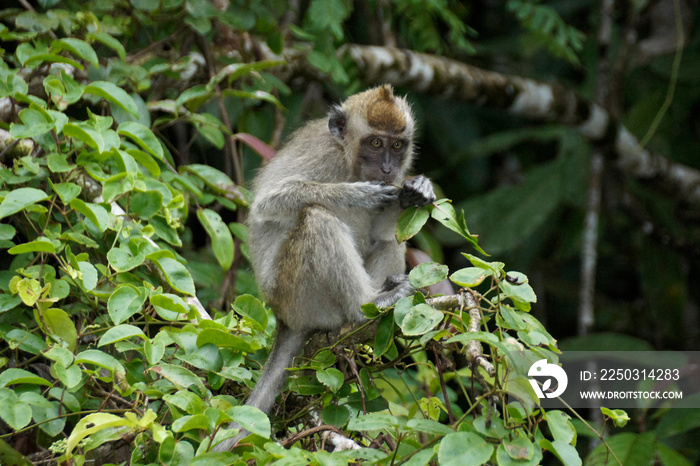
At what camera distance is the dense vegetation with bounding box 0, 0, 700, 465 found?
104 inches

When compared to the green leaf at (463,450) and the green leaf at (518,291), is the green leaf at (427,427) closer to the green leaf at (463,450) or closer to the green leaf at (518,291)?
the green leaf at (463,450)

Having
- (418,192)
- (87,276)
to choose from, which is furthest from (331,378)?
(418,192)

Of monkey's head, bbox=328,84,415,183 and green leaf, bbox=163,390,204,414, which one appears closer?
green leaf, bbox=163,390,204,414

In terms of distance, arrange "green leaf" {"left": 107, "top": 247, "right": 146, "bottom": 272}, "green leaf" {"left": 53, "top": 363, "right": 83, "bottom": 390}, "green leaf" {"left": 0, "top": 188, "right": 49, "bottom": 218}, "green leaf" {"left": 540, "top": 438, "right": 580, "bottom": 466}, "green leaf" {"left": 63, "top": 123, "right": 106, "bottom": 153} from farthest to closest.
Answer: "green leaf" {"left": 63, "top": 123, "right": 106, "bottom": 153} → "green leaf" {"left": 107, "top": 247, "right": 146, "bottom": 272} → "green leaf" {"left": 0, "top": 188, "right": 49, "bottom": 218} → "green leaf" {"left": 53, "top": 363, "right": 83, "bottom": 390} → "green leaf" {"left": 540, "top": 438, "right": 580, "bottom": 466}

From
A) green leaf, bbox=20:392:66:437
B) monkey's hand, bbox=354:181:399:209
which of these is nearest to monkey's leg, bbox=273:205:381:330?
monkey's hand, bbox=354:181:399:209

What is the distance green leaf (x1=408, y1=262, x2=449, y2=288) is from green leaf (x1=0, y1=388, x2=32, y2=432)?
1.64m

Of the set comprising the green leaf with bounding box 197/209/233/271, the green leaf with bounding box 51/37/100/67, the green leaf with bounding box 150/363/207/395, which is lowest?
the green leaf with bounding box 197/209/233/271

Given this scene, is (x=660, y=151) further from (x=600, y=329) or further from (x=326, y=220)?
(x=326, y=220)

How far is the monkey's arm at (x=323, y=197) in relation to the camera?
4406mm

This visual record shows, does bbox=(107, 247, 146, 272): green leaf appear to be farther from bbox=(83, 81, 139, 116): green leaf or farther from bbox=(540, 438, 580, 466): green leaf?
bbox=(540, 438, 580, 466): green leaf

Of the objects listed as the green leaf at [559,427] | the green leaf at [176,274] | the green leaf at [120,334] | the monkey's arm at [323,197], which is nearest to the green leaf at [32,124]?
the green leaf at [176,274]

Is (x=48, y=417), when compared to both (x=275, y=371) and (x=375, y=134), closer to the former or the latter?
(x=275, y=371)

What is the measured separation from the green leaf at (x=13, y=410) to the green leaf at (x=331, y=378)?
3.96ft

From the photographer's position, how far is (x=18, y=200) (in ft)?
10.4
